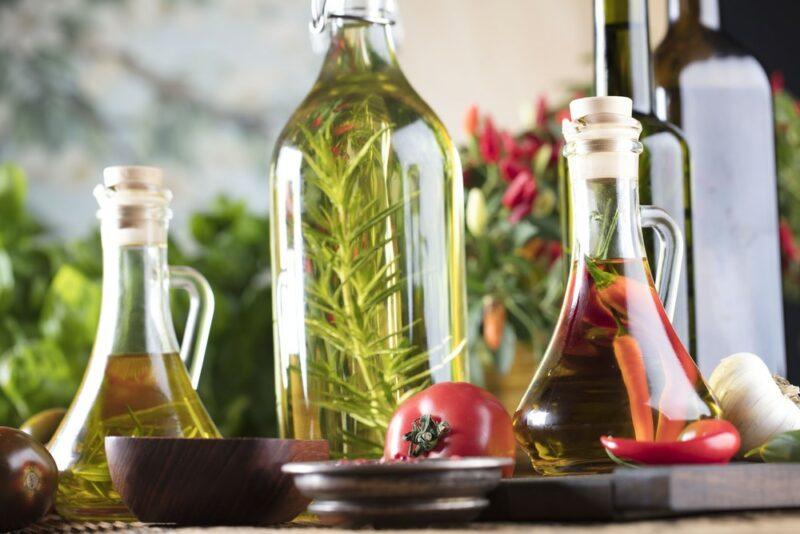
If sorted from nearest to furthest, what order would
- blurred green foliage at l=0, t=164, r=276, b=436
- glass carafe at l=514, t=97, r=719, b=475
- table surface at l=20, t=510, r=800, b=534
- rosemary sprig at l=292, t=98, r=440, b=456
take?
table surface at l=20, t=510, r=800, b=534, glass carafe at l=514, t=97, r=719, b=475, rosemary sprig at l=292, t=98, r=440, b=456, blurred green foliage at l=0, t=164, r=276, b=436

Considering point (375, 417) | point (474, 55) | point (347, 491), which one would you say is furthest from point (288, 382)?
point (474, 55)

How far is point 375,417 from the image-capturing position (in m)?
0.53

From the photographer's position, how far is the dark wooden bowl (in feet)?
1.38

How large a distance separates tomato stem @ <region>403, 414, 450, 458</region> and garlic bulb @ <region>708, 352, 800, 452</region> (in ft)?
0.38

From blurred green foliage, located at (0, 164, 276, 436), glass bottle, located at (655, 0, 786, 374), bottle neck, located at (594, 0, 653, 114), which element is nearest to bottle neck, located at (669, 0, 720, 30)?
glass bottle, located at (655, 0, 786, 374)

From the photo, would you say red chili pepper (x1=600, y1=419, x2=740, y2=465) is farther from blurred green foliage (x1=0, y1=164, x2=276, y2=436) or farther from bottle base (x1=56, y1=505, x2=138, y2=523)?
blurred green foliage (x1=0, y1=164, x2=276, y2=436)

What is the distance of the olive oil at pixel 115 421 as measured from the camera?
0.51 meters

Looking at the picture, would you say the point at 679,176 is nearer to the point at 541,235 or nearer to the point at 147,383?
the point at 147,383

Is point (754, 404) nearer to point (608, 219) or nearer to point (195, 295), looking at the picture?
point (608, 219)

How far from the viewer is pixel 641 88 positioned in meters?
0.58

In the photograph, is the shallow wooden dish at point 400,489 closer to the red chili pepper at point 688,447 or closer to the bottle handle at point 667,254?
the red chili pepper at point 688,447

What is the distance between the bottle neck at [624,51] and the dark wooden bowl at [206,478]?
265mm

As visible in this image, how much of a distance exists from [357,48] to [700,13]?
0.22 metres

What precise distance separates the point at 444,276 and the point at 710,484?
22 cm
